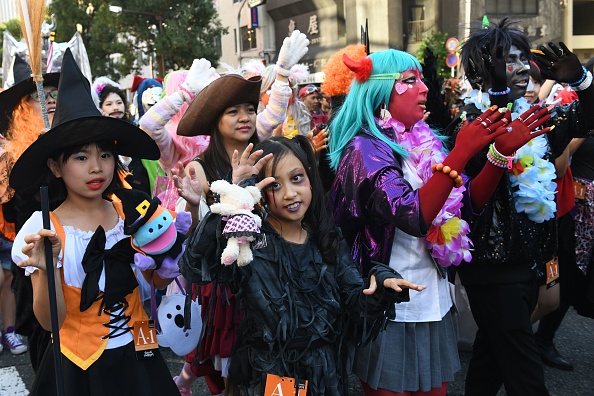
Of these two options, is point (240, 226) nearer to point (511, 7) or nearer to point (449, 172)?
point (449, 172)

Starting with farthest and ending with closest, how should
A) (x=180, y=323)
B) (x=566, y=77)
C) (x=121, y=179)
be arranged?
(x=566, y=77) → (x=121, y=179) → (x=180, y=323)

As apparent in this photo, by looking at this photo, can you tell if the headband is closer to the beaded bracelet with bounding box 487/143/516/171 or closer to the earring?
the earring

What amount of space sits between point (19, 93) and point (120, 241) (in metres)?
1.44

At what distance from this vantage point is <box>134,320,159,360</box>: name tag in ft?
7.96

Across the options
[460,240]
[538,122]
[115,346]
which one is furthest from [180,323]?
[538,122]

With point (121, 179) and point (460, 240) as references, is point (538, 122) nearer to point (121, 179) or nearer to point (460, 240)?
point (460, 240)

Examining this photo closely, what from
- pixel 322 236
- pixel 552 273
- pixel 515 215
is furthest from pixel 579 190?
pixel 322 236

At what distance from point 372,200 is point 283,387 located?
2.59 feet

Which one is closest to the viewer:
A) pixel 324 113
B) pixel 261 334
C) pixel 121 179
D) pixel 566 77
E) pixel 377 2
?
pixel 261 334

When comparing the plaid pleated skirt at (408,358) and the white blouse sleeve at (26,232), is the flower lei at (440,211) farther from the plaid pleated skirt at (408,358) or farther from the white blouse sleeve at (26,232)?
the white blouse sleeve at (26,232)

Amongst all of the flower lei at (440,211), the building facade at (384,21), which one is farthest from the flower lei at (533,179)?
the building facade at (384,21)

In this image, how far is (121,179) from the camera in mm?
2717

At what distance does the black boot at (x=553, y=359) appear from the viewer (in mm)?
4203

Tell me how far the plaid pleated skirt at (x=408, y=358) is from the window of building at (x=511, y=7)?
1024 inches
